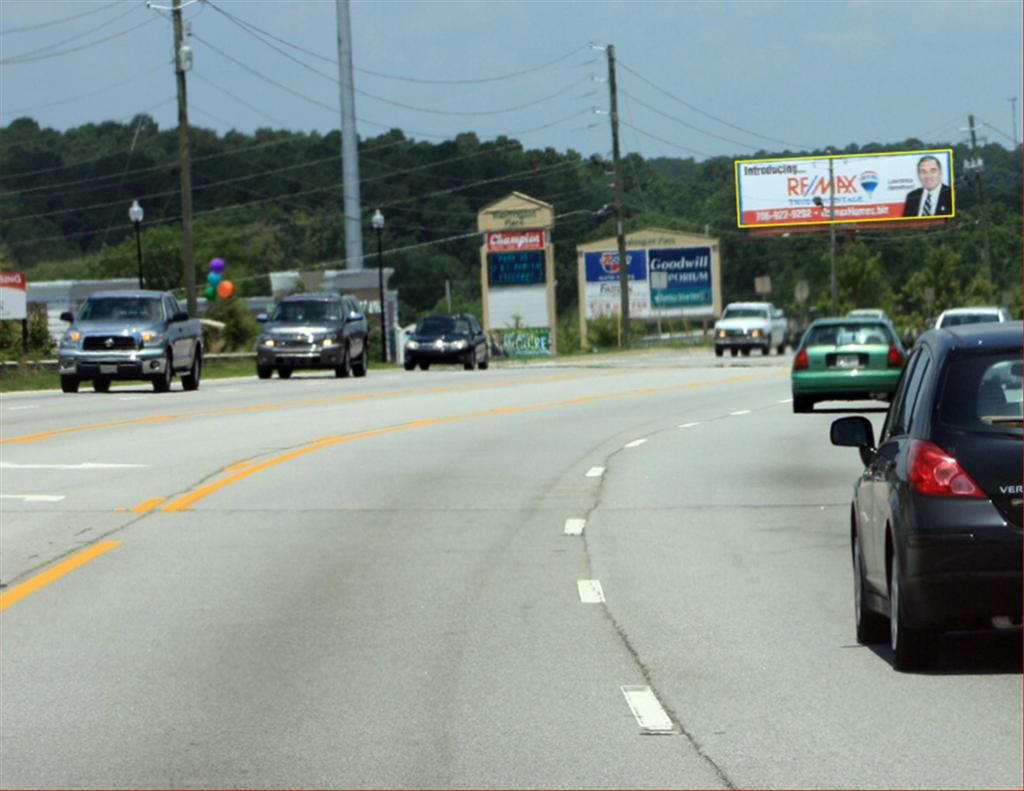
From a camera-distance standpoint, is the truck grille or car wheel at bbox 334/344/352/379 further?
car wheel at bbox 334/344/352/379

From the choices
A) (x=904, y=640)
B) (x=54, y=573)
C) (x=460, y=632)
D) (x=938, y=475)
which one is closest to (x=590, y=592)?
(x=460, y=632)

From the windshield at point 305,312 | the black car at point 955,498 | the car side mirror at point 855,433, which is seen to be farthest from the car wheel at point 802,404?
the black car at point 955,498

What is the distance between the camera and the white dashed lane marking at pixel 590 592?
40.3ft

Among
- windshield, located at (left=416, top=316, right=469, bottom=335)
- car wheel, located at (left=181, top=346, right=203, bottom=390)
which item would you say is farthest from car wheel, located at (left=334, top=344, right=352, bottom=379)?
windshield, located at (left=416, top=316, right=469, bottom=335)

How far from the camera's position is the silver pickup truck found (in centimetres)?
3850

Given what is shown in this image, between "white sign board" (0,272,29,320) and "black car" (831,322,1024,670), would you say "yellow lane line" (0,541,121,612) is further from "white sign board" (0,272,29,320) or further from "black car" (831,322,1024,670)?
"white sign board" (0,272,29,320)

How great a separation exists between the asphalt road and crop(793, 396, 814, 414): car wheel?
27.7 ft

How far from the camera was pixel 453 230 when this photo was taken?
6147 inches

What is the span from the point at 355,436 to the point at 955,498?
18.5 metres

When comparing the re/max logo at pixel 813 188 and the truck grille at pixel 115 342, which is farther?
the re/max logo at pixel 813 188

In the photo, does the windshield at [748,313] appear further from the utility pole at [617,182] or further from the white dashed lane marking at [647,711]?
the white dashed lane marking at [647,711]

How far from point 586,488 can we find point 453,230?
450 ft

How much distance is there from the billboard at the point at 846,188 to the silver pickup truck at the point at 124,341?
68.6 metres

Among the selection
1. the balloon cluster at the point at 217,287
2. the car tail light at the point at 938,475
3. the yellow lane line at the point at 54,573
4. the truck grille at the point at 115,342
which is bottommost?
the yellow lane line at the point at 54,573
